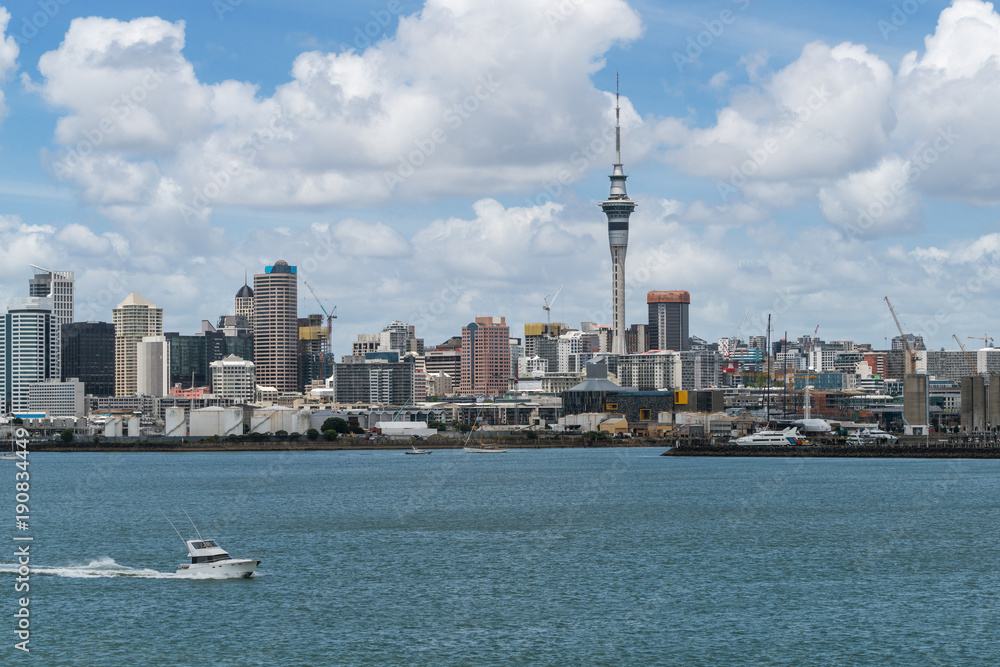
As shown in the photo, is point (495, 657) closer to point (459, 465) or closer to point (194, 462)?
point (459, 465)

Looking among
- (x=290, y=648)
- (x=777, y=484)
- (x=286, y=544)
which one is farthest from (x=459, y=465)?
(x=290, y=648)

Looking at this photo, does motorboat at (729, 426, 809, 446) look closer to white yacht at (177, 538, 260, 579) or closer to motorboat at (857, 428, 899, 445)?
motorboat at (857, 428, 899, 445)

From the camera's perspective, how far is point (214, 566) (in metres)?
49.8

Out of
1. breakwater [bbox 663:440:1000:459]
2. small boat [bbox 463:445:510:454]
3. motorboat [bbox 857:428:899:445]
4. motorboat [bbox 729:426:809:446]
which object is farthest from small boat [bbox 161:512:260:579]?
small boat [bbox 463:445:510:454]

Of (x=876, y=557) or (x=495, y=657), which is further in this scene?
(x=876, y=557)

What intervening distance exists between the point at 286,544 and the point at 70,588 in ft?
43.9

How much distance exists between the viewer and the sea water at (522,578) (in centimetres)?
3897

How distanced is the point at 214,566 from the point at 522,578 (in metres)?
12.1

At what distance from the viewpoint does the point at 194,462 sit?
154625mm

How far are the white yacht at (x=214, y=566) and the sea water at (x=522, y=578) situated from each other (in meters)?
0.63

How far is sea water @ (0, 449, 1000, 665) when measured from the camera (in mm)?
38969

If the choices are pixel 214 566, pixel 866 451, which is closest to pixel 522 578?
pixel 214 566

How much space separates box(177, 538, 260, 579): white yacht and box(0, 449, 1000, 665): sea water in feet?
2.06

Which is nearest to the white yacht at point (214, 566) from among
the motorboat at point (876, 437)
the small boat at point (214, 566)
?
the small boat at point (214, 566)
